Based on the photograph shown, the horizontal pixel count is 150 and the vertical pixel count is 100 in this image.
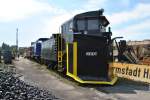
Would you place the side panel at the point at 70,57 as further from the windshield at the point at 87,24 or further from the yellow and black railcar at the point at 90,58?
the windshield at the point at 87,24

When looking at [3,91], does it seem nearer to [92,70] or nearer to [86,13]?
[92,70]

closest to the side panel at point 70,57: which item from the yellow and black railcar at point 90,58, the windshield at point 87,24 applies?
the yellow and black railcar at point 90,58

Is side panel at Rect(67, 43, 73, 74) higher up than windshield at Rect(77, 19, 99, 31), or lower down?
lower down

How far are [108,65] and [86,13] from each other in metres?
3.19

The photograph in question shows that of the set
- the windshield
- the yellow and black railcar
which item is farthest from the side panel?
the windshield

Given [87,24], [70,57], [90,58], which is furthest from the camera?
[87,24]

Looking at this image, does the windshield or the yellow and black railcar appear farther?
the windshield

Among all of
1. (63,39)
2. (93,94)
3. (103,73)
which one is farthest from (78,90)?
(63,39)

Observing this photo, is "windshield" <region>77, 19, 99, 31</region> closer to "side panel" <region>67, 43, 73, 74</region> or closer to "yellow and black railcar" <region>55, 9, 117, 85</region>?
"yellow and black railcar" <region>55, 9, 117, 85</region>

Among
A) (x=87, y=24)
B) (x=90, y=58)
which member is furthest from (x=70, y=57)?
(x=87, y=24)

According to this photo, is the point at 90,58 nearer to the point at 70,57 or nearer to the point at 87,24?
the point at 70,57

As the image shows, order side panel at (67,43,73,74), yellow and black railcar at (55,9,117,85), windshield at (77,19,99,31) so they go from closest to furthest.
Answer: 1. yellow and black railcar at (55,9,117,85)
2. side panel at (67,43,73,74)
3. windshield at (77,19,99,31)

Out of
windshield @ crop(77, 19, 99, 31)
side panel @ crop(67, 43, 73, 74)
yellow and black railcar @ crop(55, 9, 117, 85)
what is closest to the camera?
yellow and black railcar @ crop(55, 9, 117, 85)

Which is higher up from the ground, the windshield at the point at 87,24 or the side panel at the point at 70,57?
→ the windshield at the point at 87,24
